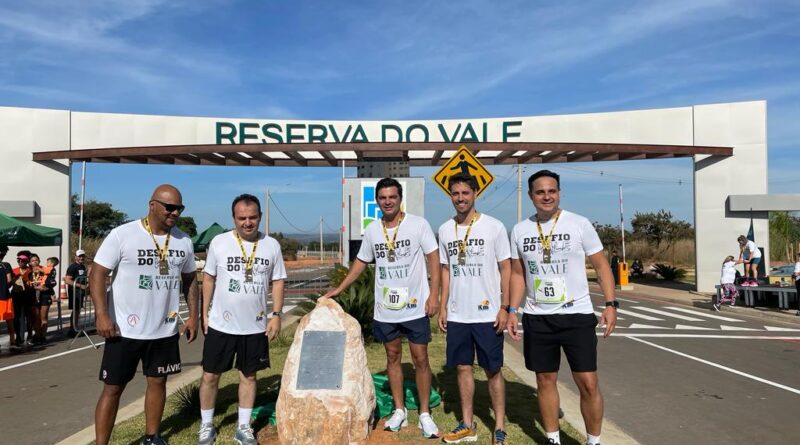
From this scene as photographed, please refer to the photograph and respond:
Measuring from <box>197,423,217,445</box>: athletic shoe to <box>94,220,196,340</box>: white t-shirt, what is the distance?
80cm

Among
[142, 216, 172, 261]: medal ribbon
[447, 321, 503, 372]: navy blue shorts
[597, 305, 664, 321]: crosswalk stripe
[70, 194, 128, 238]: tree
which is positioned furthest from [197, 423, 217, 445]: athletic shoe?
[70, 194, 128, 238]: tree

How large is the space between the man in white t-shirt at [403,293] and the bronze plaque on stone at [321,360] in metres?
0.41

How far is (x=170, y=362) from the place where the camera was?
13.9 feet

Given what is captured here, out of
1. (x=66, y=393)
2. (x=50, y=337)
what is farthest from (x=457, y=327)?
(x=50, y=337)

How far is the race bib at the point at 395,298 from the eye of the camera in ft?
15.3

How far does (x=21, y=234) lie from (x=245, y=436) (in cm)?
833

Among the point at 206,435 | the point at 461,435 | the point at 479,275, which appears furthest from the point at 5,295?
the point at 479,275

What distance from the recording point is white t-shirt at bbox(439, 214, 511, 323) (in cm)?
443

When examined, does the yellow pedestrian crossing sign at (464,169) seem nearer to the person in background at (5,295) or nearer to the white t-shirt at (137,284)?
the white t-shirt at (137,284)

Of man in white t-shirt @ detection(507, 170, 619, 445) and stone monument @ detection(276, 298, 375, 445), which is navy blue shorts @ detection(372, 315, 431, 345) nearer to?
stone monument @ detection(276, 298, 375, 445)

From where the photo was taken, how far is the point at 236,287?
4.43 meters

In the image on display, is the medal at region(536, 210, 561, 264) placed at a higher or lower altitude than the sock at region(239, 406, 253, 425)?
higher

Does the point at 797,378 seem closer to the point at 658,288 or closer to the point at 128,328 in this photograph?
the point at 128,328

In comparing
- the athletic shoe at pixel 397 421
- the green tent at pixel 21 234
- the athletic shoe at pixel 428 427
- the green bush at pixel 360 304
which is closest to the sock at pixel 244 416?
the athletic shoe at pixel 397 421
